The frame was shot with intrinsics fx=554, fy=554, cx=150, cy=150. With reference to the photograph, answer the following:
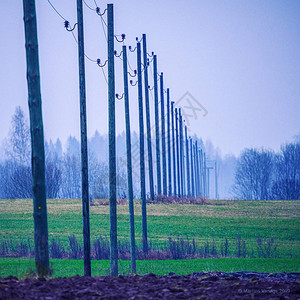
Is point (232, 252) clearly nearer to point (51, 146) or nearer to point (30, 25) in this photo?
point (30, 25)

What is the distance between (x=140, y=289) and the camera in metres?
10.2

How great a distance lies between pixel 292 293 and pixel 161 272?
9139mm

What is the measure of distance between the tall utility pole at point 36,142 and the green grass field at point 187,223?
962 cm

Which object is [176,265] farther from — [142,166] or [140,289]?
[140,289]

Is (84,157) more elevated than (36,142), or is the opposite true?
(36,142)

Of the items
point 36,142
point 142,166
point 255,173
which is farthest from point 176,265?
point 255,173

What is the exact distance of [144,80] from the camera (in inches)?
1249

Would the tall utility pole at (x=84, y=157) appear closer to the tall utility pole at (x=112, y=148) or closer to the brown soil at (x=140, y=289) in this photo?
the tall utility pole at (x=112, y=148)

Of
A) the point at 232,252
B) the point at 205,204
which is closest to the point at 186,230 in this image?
the point at 232,252

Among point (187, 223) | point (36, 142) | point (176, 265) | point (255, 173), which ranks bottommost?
point (176, 265)

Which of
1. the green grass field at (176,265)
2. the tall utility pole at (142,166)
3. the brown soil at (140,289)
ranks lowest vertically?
the green grass field at (176,265)

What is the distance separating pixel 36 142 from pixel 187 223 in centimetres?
2561

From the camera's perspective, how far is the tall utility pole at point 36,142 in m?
12.0

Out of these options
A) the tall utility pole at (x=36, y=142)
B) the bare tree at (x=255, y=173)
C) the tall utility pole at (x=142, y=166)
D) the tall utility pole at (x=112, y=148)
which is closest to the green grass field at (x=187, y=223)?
the tall utility pole at (x=142, y=166)
